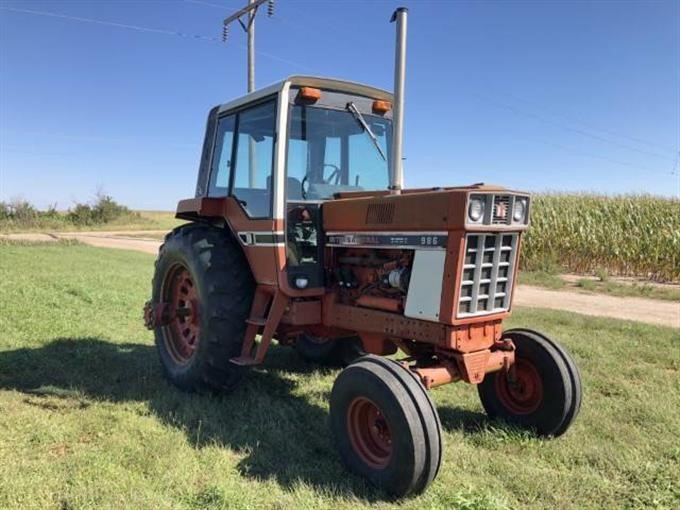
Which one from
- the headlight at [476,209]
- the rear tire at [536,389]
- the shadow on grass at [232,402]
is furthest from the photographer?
the rear tire at [536,389]

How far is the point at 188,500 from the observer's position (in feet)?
10.2

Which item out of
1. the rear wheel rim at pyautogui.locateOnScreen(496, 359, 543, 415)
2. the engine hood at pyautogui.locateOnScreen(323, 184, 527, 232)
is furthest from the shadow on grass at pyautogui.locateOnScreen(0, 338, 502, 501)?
the engine hood at pyautogui.locateOnScreen(323, 184, 527, 232)

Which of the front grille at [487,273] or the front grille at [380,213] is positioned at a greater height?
the front grille at [380,213]

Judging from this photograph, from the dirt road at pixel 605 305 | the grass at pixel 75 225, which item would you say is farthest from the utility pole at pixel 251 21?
the grass at pixel 75 225

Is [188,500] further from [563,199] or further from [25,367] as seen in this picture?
[563,199]

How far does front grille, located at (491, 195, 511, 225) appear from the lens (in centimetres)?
352

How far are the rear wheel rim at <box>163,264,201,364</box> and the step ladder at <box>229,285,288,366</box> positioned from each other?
2.47 feet

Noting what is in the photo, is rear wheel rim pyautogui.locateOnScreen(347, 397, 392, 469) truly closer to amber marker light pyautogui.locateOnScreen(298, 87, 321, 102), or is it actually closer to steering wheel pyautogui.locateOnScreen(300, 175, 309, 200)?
steering wheel pyautogui.locateOnScreen(300, 175, 309, 200)

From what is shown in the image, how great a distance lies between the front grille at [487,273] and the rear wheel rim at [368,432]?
0.80 m

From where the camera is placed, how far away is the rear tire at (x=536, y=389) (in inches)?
157

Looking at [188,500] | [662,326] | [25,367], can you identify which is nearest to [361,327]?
[188,500]

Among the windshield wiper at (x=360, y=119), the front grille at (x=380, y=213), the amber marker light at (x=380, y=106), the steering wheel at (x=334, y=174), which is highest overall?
the amber marker light at (x=380, y=106)

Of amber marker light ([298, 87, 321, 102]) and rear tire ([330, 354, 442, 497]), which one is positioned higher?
amber marker light ([298, 87, 321, 102])

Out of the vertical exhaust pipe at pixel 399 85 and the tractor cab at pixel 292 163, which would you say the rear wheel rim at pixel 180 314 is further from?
the vertical exhaust pipe at pixel 399 85
